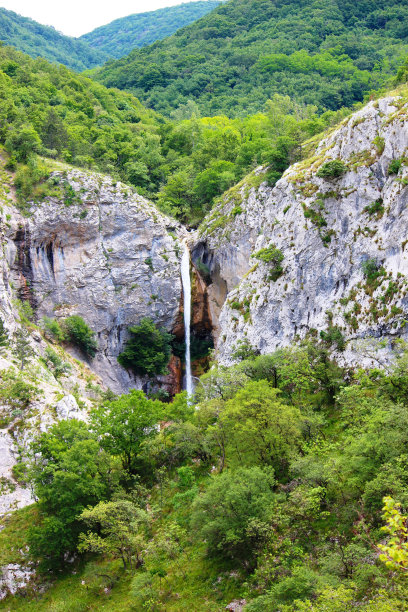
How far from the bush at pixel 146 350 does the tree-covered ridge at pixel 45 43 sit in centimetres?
10758

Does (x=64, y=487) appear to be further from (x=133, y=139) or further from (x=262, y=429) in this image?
(x=133, y=139)

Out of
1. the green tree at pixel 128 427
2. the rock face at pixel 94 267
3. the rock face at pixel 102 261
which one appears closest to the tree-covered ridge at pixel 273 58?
the rock face at pixel 94 267

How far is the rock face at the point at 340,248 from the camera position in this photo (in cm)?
2658

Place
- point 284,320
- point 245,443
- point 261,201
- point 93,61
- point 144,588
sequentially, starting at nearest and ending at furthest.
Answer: point 144,588 < point 245,443 < point 284,320 < point 261,201 < point 93,61

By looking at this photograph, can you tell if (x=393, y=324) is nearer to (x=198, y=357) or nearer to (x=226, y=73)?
(x=198, y=357)

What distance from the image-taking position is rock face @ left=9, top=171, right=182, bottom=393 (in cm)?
4453

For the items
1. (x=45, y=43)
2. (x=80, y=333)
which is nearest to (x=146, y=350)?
(x=80, y=333)

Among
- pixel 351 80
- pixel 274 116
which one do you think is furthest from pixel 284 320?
pixel 351 80

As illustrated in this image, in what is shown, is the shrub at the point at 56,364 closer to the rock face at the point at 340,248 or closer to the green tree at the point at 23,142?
the rock face at the point at 340,248

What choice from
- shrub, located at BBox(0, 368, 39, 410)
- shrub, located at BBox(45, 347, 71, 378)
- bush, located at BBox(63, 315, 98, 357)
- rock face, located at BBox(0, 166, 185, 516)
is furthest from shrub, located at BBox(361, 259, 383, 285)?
bush, located at BBox(63, 315, 98, 357)

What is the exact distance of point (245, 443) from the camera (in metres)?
21.7

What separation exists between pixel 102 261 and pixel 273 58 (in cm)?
7405

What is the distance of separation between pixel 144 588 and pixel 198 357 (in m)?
33.1

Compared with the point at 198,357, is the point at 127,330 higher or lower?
higher
